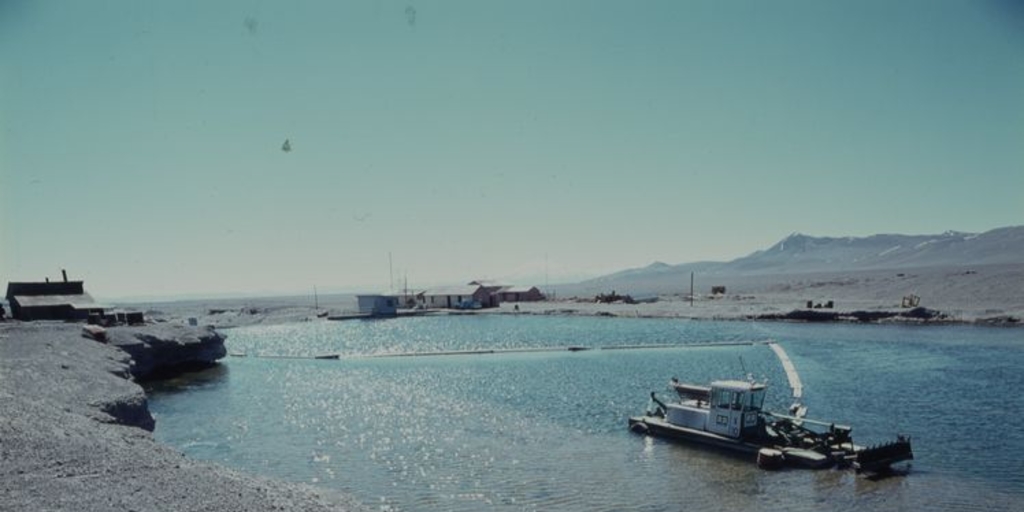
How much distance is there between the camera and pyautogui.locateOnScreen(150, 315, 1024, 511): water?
977 inches

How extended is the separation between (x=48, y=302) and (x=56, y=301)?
0.72 meters

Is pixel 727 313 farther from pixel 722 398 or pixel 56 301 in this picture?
pixel 56 301

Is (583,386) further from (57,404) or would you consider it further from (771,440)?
(57,404)

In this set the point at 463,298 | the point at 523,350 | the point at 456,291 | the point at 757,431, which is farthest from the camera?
the point at 456,291

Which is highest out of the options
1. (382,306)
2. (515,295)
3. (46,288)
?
(46,288)

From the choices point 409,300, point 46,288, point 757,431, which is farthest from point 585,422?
point 409,300

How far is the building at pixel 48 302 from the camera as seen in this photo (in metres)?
67.1

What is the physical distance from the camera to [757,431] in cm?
3103

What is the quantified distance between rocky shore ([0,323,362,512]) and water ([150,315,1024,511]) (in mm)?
3943

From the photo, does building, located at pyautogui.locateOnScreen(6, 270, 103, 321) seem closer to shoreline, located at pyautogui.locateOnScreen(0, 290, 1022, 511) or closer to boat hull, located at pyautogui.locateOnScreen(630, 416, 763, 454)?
shoreline, located at pyautogui.locateOnScreen(0, 290, 1022, 511)

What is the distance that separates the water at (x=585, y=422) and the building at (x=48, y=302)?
51.9 feet

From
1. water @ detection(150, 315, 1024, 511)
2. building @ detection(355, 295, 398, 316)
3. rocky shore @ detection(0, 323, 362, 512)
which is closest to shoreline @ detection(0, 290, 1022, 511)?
rocky shore @ detection(0, 323, 362, 512)

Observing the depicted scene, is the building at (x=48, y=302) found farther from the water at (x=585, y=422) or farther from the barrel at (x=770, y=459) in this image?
the barrel at (x=770, y=459)

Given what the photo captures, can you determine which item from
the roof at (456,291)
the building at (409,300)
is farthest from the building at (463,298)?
the building at (409,300)
